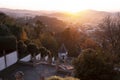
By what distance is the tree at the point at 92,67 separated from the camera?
13758mm

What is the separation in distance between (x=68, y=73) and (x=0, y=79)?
4.47 metres

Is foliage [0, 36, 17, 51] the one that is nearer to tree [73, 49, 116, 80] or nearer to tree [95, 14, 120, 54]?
tree [95, 14, 120, 54]

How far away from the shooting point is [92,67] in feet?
45.3

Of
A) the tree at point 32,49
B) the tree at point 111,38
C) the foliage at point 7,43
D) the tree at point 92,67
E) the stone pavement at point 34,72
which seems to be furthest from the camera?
the tree at point 32,49

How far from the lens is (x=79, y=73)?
1388 centimetres

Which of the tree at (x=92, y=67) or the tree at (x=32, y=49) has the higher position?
the tree at (x=92, y=67)

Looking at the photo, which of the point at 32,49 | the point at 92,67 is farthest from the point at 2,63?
the point at 92,67

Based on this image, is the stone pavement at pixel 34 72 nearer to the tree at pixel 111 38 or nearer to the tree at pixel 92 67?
the tree at pixel 92 67

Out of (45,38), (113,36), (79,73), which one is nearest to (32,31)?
(45,38)

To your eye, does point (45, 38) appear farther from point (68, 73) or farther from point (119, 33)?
point (68, 73)

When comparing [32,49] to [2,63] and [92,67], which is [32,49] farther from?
[92,67]

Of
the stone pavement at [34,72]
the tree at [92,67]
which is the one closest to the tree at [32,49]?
the stone pavement at [34,72]

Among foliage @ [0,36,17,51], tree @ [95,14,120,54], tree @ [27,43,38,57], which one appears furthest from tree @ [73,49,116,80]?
tree @ [27,43,38,57]

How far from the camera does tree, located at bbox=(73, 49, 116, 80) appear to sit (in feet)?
45.1
